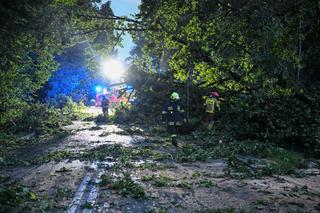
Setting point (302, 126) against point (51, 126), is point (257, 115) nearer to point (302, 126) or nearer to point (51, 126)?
point (302, 126)

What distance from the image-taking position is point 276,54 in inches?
328

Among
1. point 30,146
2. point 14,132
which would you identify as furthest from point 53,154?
point 14,132

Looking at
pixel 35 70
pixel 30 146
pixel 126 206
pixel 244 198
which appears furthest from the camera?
pixel 35 70

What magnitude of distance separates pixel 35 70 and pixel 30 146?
6.01 meters

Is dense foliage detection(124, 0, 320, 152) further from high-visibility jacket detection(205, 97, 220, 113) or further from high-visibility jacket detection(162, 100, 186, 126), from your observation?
high-visibility jacket detection(162, 100, 186, 126)

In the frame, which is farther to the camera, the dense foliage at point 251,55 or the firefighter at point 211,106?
the firefighter at point 211,106

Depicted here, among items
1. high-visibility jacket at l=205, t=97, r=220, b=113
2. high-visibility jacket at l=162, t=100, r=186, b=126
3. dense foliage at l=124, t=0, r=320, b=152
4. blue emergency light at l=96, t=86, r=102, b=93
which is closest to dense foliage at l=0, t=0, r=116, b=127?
dense foliage at l=124, t=0, r=320, b=152

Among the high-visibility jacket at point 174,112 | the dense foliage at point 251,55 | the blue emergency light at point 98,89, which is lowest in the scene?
the high-visibility jacket at point 174,112

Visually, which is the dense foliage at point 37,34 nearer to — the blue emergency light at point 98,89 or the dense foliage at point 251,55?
the dense foliage at point 251,55

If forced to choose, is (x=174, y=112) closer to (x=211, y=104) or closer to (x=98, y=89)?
(x=211, y=104)

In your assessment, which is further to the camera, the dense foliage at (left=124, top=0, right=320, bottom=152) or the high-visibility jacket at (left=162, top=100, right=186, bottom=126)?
the high-visibility jacket at (left=162, top=100, right=186, bottom=126)

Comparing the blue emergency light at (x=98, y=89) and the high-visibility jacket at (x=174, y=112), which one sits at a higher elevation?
the blue emergency light at (x=98, y=89)

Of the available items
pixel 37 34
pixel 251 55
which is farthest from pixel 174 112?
pixel 251 55

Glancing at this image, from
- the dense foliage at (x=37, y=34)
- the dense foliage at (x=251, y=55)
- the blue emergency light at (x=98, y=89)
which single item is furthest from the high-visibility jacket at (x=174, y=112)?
the blue emergency light at (x=98, y=89)
